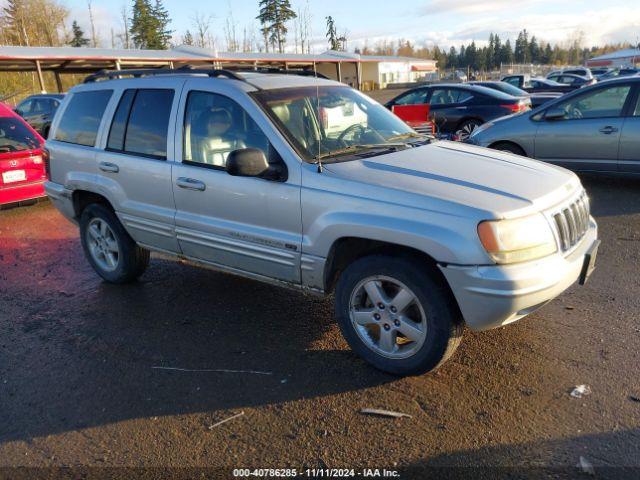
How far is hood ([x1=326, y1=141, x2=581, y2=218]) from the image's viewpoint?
318 centimetres

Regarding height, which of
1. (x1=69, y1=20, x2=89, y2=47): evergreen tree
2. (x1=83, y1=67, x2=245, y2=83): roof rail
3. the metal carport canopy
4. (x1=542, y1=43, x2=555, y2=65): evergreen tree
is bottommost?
(x1=542, y1=43, x2=555, y2=65): evergreen tree

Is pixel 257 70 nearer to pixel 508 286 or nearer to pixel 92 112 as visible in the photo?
pixel 92 112

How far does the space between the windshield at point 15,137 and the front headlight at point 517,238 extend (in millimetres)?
7475

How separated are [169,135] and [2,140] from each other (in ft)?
16.7

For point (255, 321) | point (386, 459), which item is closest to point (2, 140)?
point (255, 321)

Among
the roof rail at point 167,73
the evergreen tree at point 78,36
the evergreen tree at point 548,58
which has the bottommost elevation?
the evergreen tree at point 548,58

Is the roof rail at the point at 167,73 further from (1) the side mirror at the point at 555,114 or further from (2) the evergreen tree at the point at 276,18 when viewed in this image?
(2) the evergreen tree at the point at 276,18

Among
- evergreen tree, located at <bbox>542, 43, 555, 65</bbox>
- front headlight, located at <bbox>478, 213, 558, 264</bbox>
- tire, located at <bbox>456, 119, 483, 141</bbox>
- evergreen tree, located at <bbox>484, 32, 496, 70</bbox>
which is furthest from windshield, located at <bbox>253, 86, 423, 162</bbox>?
evergreen tree, located at <bbox>542, 43, 555, 65</bbox>

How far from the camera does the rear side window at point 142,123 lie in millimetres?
4496

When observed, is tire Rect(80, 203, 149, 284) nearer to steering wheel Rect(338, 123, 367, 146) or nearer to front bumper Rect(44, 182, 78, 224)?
front bumper Rect(44, 182, 78, 224)

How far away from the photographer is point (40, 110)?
17625 millimetres

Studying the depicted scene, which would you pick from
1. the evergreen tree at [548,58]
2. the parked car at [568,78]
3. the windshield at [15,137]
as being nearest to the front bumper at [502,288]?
the windshield at [15,137]

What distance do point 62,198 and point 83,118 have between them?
0.83 m

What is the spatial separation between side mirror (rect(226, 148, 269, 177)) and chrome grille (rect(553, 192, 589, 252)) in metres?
1.86
